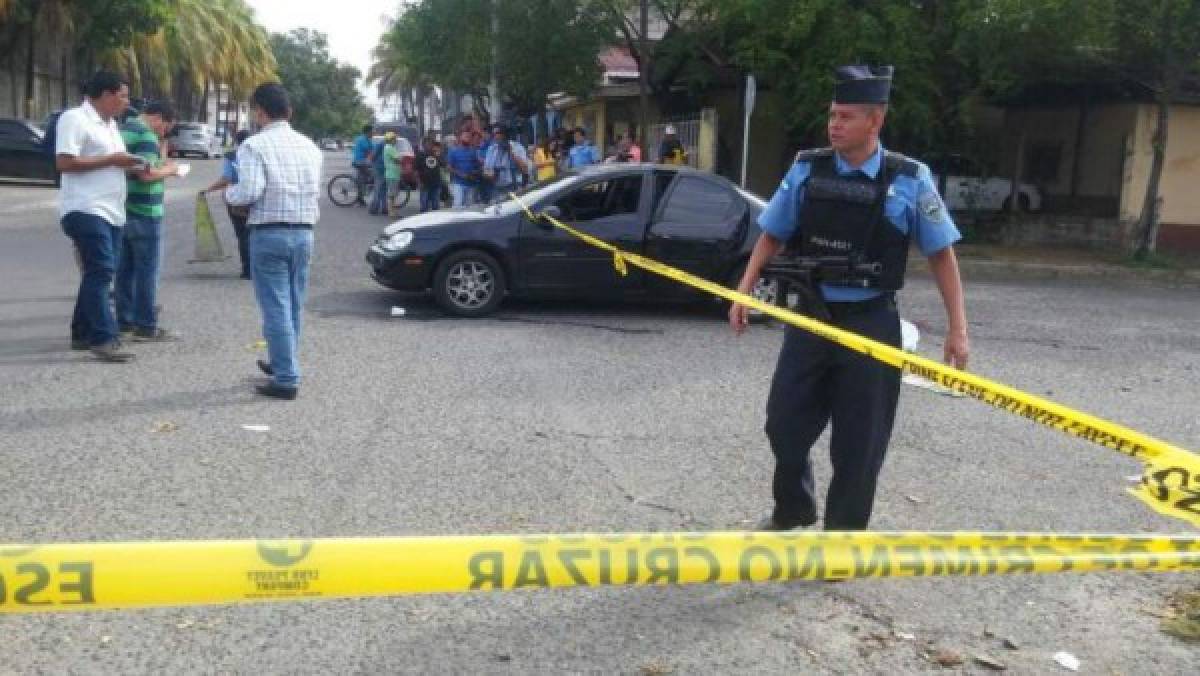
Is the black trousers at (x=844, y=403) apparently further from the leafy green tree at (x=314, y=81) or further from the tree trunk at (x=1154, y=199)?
the leafy green tree at (x=314, y=81)

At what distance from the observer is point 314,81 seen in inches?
3871

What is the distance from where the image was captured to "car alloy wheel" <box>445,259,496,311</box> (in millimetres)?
9609

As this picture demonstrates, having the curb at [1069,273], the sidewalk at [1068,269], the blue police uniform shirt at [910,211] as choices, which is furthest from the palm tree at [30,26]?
the blue police uniform shirt at [910,211]

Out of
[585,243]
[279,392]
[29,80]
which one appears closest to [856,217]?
[279,392]

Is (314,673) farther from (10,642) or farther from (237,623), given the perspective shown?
(10,642)

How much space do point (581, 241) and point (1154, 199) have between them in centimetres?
1174

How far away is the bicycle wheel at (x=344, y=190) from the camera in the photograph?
859 inches

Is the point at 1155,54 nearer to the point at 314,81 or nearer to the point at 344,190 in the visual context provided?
the point at 344,190

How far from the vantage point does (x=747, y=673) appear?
10.9 feet

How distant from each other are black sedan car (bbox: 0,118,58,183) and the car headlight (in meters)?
17.5

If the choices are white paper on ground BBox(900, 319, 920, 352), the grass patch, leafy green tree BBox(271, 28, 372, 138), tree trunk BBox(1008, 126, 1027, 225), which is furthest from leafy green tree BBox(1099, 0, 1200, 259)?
leafy green tree BBox(271, 28, 372, 138)

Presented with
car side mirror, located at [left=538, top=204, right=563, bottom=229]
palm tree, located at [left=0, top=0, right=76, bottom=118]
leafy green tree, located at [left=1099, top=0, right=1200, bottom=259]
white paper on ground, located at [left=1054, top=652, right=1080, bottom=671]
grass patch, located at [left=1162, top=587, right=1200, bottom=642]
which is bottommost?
white paper on ground, located at [left=1054, top=652, right=1080, bottom=671]

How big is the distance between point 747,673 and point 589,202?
689 centimetres

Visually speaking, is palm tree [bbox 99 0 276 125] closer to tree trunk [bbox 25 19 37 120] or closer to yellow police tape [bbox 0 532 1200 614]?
tree trunk [bbox 25 19 37 120]
